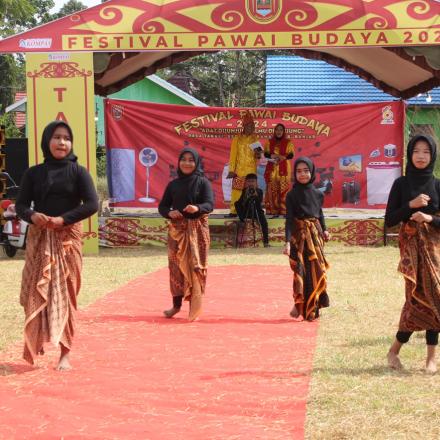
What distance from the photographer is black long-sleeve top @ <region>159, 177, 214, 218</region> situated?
782 centimetres

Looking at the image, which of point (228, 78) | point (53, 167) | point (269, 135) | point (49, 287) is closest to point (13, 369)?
point (49, 287)

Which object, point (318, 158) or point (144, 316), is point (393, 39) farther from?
point (144, 316)

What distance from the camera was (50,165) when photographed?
5.79 meters

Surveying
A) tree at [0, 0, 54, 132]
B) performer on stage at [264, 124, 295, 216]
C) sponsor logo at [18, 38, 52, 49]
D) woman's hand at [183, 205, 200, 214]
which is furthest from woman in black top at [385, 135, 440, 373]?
tree at [0, 0, 54, 132]

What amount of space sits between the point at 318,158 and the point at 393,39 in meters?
3.85

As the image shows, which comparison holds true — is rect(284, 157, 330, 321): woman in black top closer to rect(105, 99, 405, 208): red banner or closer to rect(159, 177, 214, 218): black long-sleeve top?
rect(159, 177, 214, 218): black long-sleeve top

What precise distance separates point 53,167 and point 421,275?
8.36 ft

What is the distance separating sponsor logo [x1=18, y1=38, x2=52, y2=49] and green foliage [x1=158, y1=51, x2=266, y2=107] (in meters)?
26.6

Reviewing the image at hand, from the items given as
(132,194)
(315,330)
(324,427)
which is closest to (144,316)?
(315,330)

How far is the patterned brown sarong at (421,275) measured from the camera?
5434mm

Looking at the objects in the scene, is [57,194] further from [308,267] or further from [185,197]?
[308,267]

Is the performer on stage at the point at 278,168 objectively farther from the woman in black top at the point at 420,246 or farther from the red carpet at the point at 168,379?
the woman in black top at the point at 420,246

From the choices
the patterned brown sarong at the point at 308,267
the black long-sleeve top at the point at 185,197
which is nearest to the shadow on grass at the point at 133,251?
the black long-sleeve top at the point at 185,197

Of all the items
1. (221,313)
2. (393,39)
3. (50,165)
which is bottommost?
(221,313)
